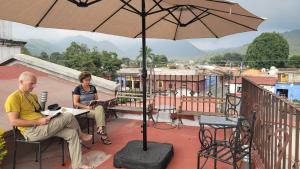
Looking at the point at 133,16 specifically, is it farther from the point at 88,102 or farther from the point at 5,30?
the point at 5,30

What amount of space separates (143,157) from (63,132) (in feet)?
3.68

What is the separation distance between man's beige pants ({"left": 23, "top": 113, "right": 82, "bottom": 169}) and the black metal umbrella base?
0.61 metres

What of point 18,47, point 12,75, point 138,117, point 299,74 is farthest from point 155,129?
point 299,74

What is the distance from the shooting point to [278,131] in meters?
2.32

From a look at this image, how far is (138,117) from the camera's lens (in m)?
6.62

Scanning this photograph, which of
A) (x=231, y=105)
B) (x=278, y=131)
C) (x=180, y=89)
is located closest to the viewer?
(x=278, y=131)

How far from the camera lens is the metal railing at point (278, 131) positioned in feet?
6.58

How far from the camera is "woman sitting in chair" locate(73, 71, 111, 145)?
4500 millimetres

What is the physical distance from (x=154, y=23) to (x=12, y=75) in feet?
11.6

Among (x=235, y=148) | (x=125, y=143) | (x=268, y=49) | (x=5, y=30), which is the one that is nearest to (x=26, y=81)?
(x=125, y=143)

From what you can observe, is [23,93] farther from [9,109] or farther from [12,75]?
[12,75]

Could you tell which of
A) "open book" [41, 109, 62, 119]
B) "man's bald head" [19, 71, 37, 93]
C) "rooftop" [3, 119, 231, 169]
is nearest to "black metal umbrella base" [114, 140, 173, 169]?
"rooftop" [3, 119, 231, 169]

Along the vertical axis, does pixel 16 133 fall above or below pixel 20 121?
below

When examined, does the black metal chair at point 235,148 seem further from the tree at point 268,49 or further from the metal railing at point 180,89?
the tree at point 268,49
